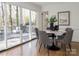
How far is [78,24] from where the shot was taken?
4.89 m

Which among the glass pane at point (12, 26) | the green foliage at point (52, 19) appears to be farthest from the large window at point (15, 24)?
the green foliage at point (52, 19)

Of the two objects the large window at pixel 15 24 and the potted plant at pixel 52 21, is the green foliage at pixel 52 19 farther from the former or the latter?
the large window at pixel 15 24

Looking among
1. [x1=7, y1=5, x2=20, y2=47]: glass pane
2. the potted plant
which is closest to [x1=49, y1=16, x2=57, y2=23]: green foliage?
the potted plant

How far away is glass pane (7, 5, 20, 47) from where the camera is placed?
395 centimetres

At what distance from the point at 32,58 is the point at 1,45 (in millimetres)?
2659

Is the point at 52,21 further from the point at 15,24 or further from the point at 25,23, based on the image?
the point at 15,24

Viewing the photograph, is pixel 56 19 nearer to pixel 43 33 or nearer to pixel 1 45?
pixel 43 33

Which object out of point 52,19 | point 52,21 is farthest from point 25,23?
point 52,21

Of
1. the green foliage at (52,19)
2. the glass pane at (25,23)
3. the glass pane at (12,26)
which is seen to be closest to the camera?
the glass pane at (12,26)

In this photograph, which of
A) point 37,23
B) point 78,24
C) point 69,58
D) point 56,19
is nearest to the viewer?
point 69,58

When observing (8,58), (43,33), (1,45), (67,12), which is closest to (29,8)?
(43,33)

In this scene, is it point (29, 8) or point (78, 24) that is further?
point (78, 24)

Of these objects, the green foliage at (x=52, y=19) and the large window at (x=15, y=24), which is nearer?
the large window at (x=15, y=24)

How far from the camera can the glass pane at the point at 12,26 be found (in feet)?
13.0
